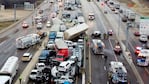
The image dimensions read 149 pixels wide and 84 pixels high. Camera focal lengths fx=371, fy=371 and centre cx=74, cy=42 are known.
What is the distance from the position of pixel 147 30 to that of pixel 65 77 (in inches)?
1072

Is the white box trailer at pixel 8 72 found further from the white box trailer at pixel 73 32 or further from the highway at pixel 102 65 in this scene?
the white box trailer at pixel 73 32

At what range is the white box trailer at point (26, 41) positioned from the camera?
7188 centimetres

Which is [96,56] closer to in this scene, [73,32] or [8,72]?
[73,32]

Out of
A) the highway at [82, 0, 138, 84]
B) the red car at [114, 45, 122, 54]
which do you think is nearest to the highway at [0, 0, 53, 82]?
the highway at [82, 0, 138, 84]

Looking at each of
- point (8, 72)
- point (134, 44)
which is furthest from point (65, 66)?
point (134, 44)

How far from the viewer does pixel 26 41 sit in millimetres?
72938

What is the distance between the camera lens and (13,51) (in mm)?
70375

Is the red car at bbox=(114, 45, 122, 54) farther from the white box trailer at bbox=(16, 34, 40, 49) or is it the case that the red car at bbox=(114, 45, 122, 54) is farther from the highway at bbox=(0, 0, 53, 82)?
the white box trailer at bbox=(16, 34, 40, 49)

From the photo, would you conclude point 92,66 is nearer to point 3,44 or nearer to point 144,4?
point 3,44

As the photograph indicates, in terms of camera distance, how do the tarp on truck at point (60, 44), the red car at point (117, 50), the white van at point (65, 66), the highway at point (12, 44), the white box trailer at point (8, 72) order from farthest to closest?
the red car at point (117, 50), the tarp on truck at point (60, 44), the highway at point (12, 44), the white van at point (65, 66), the white box trailer at point (8, 72)

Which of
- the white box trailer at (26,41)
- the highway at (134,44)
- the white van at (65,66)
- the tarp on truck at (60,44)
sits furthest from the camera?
the white box trailer at (26,41)

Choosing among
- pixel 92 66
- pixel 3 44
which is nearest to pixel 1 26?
pixel 3 44

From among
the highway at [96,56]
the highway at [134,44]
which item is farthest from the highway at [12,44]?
the highway at [134,44]

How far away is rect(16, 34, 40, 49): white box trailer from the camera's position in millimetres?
71875
